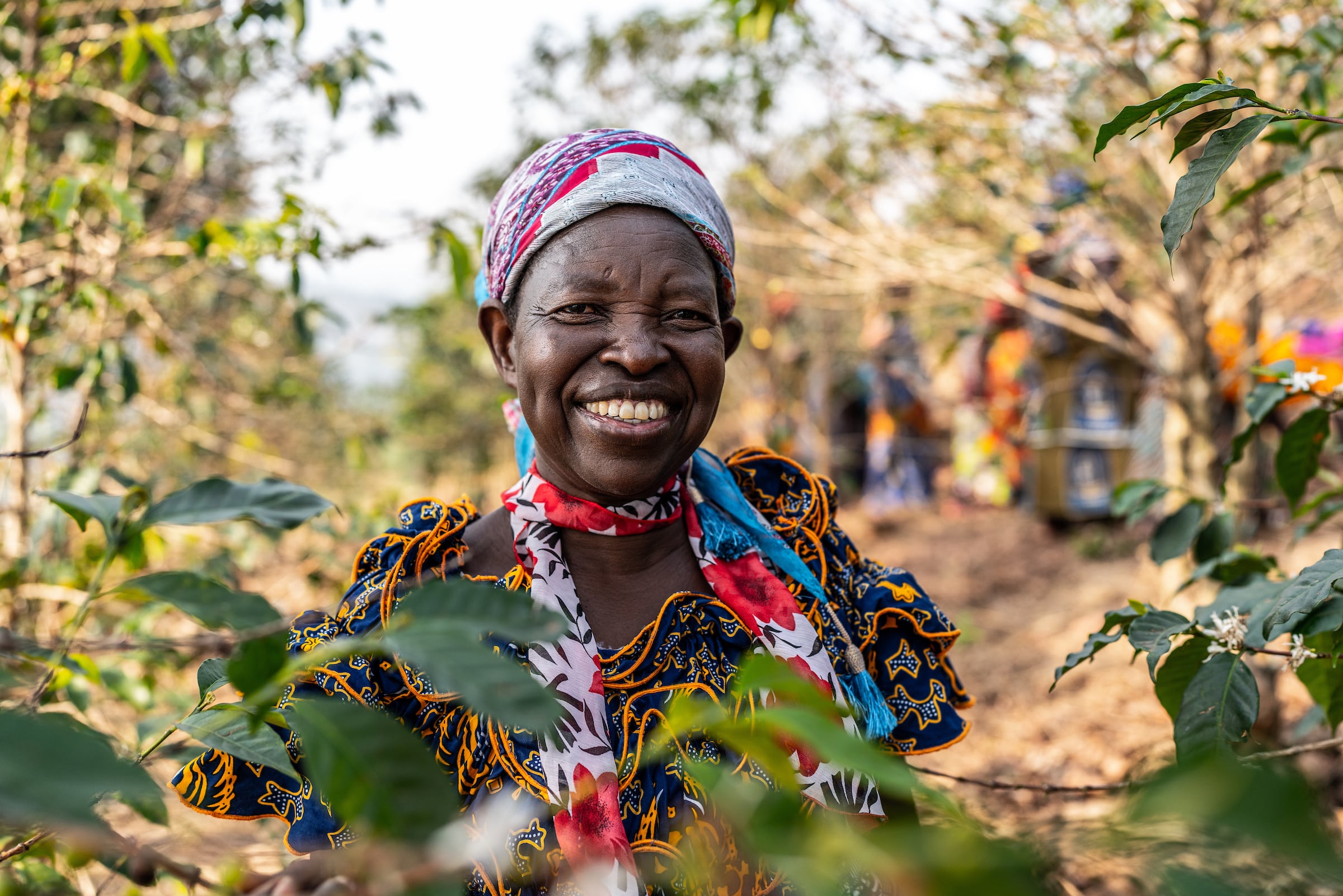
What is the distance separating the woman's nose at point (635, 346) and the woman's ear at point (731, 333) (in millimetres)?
232

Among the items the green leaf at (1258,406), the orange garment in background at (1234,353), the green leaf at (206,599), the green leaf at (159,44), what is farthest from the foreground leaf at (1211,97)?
the green leaf at (159,44)

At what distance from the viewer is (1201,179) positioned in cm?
100

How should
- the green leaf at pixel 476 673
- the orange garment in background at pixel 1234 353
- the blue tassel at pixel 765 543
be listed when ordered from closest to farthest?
the green leaf at pixel 476 673 < the blue tassel at pixel 765 543 < the orange garment in background at pixel 1234 353

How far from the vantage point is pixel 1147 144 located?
316 cm

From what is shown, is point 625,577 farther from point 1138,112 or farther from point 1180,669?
point 1138,112

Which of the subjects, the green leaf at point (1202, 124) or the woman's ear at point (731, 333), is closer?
the green leaf at point (1202, 124)

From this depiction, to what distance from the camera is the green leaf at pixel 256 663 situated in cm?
61

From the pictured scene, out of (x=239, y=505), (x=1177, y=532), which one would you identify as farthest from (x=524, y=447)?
(x=1177, y=532)

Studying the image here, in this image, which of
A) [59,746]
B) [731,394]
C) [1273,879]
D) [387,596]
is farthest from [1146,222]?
[731,394]

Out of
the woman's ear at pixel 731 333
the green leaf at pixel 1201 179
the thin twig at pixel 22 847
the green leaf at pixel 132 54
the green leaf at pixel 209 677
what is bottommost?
the thin twig at pixel 22 847

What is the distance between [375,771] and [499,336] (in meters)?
1.17

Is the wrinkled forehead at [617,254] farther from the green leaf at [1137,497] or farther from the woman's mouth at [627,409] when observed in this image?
the green leaf at [1137,497]

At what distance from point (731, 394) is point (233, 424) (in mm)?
4397

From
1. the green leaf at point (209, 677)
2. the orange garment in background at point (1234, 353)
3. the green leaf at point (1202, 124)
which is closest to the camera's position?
the green leaf at point (209, 677)
